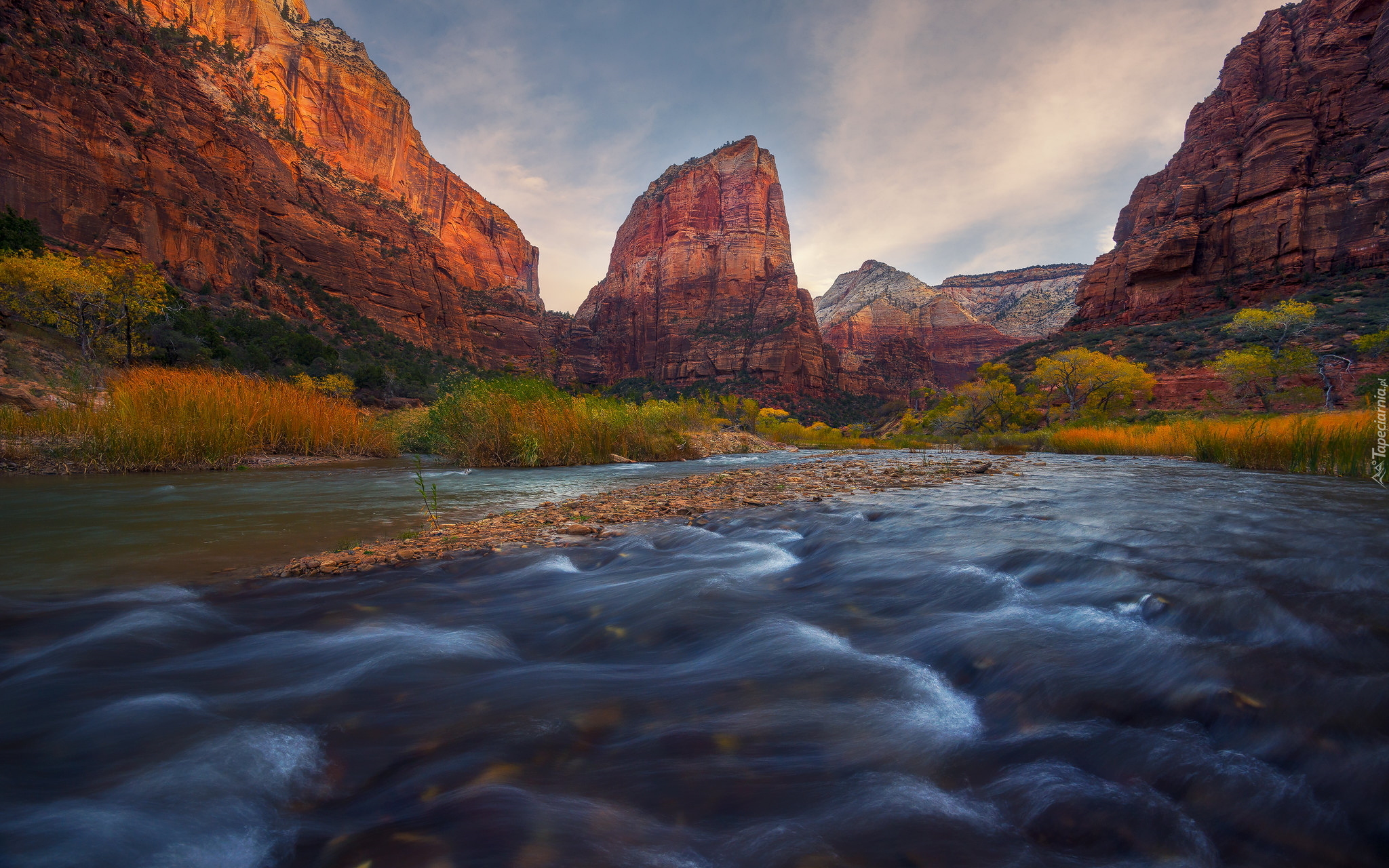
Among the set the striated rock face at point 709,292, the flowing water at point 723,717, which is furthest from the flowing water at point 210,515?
the striated rock face at point 709,292

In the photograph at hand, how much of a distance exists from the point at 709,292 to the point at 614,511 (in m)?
98.1

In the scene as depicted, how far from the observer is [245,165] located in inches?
1916

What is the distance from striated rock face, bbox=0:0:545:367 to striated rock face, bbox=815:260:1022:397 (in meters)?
64.3

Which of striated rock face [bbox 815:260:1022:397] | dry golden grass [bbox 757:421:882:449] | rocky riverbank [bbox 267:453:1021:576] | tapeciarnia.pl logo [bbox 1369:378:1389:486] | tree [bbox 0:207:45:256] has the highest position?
striated rock face [bbox 815:260:1022:397]

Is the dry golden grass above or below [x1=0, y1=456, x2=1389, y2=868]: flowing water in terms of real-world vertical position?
below

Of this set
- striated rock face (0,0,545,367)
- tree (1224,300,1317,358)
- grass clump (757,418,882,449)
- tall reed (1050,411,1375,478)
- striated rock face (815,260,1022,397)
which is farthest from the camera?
striated rock face (815,260,1022,397)

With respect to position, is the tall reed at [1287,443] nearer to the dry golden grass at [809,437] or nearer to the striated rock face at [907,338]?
the dry golden grass at [809,437]

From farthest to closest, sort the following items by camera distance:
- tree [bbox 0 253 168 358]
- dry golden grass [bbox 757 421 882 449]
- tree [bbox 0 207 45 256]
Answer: dry golden grass [bbox 757 421 882 449] < tree [bbox 0 207 45 256] < tree [bbox 0 253 168 358]

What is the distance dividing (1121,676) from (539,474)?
10529 millimetres

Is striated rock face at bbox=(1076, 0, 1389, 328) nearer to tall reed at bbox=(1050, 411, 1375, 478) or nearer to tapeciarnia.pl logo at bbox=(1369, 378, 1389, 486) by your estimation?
tall reed at bbox=(1050, 411, 1375, 478)

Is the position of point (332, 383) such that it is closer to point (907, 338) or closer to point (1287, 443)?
point (1287, 443)

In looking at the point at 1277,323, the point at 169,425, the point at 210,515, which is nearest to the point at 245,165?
the point at 169,425

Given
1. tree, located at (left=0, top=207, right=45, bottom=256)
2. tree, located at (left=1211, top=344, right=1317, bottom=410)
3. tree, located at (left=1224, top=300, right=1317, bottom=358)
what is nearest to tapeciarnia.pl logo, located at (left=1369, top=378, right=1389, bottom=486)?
tree, located at (left=1211, top=344, right=1317, bottom=410)

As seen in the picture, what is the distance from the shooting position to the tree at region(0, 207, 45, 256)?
70.2ft
